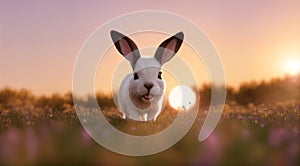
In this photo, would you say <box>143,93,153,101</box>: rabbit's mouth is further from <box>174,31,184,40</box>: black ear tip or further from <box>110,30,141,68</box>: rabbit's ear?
<box>174,31,184,40</box>: black ear tip

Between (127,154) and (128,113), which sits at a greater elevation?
(128,113)

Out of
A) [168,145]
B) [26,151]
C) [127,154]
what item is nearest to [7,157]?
[26,151]

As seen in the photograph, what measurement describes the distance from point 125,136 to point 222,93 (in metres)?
2.73

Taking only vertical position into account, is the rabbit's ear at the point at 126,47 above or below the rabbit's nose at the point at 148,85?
above

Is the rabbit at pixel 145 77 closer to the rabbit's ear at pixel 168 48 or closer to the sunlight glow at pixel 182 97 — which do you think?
the rabbit's ear at pixel 168 48

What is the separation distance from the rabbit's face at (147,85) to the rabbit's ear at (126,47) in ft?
1.16

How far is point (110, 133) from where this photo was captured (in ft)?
18.6

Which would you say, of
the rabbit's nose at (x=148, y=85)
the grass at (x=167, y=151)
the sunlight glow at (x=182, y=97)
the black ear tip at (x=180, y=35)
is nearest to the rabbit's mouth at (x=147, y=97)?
the rabbit's nose at (x=148, y=85)

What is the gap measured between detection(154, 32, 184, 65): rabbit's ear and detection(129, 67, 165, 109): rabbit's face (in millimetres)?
357

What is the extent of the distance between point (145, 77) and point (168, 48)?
2.34 feet

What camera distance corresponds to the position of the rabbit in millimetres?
9977

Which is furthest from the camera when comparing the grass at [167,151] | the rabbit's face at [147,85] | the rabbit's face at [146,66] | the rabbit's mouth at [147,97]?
the rabbit's mouth at [147,97]

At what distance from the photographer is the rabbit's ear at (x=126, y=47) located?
31.7 ft

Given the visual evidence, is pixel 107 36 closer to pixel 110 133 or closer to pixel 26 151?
pixel 110 133
